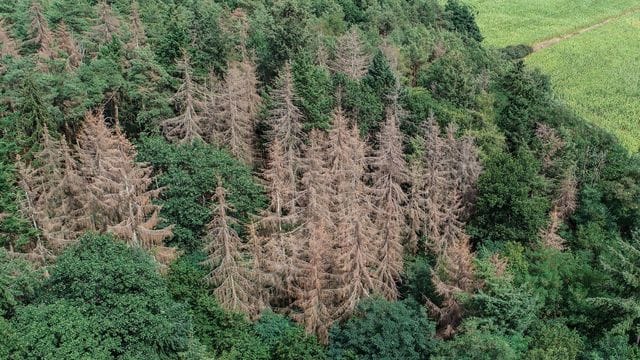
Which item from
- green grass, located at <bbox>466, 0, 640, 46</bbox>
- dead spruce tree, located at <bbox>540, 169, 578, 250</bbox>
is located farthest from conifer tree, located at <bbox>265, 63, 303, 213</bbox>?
green grass, located at <bbox>466, 0, 640, 46</bbox>

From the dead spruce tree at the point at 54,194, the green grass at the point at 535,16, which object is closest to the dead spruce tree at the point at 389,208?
the dead spruce tree at the point at 54,194

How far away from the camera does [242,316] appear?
128 ft

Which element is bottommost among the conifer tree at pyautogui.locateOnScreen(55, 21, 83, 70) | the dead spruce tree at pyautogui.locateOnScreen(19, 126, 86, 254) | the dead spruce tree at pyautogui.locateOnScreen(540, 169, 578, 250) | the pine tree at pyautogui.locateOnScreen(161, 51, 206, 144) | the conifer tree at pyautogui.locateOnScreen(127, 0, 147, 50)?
the dead spruce tree at pyautogui.locateOnScreen(540, 169, 578, 250)

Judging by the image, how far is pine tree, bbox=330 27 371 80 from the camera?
2510 inches

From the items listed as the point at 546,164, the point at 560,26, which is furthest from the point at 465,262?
the point at 560,26

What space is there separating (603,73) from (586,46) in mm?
15956

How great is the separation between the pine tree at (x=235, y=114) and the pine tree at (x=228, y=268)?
11.3 metres

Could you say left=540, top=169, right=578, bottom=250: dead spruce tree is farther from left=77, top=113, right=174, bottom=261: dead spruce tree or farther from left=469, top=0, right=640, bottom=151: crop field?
left=77, top=113, right=174, bottom=261: dead spruce tree

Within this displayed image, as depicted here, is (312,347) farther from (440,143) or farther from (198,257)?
(440,143)

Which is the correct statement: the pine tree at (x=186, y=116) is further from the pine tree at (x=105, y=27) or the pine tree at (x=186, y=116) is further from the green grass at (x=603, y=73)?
the green grass at (x=603, y=73)

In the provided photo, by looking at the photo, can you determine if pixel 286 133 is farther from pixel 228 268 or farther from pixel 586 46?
pixel 586 46

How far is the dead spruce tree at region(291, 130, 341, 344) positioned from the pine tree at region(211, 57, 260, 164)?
8.88 meters

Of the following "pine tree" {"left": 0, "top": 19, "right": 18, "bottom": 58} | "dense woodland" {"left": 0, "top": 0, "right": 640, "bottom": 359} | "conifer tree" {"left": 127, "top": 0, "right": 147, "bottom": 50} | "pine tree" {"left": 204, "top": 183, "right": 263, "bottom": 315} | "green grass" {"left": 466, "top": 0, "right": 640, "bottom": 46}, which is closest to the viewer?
→ "dense woodland" {"left": 0, "top": 0, "right": 640, "bottom": 359}

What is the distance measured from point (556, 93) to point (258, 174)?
6371cm
